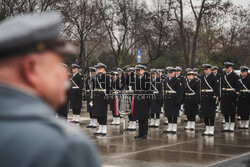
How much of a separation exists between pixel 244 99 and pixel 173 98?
323cm

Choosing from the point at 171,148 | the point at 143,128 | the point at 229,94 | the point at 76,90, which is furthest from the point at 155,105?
the point at 171,148

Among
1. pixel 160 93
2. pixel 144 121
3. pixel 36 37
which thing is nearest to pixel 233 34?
pixel 160 93

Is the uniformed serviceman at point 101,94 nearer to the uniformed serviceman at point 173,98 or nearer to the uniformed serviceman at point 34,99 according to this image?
the uniformed serviceman at point 173,98

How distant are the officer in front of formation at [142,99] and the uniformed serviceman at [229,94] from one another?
334 centimetres

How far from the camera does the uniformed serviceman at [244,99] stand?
49.3 ft

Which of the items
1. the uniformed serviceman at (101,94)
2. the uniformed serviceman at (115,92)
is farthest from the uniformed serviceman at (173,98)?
the uniformed serviceman at (101,94)

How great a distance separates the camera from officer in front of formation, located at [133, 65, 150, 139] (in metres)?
12.0

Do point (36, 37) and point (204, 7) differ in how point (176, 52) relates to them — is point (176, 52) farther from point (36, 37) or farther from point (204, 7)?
point (36, 37)

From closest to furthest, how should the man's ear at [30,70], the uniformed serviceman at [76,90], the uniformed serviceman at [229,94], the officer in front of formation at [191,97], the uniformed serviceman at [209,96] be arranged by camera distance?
the man's ear at [30,70]
the uniformed serviceman at [209,96]
the uniformed serviceman at [229,94]
the officer in front of formation at [191,97]
the uniformed serviceman at [76,90]

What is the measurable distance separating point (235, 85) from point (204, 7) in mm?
18239

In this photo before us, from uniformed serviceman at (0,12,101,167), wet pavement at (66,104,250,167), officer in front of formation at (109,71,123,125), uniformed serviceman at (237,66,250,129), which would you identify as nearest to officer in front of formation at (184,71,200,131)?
wet pavement at (66,104,250,167)

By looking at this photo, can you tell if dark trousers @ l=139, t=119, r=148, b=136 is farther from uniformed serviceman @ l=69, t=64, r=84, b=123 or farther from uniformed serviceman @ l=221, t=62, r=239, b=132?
uniformed serviceman @ l=69, t=64, r=84, b=123

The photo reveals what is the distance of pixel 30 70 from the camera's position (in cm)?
141

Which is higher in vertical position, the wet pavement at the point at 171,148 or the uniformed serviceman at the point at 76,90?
the uniformed serviceman at the point at 76,90
